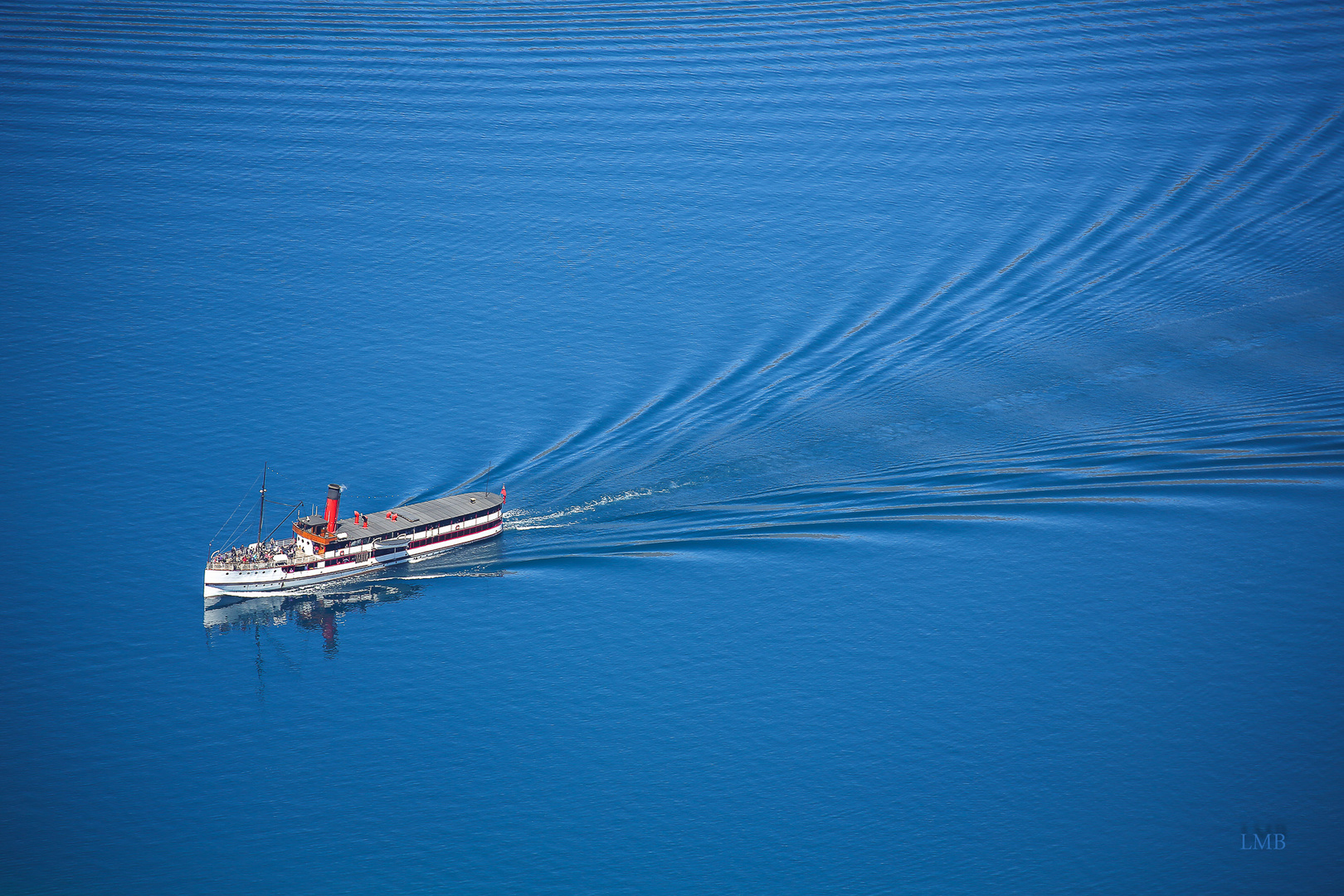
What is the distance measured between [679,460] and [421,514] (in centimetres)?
1302

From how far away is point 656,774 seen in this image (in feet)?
159

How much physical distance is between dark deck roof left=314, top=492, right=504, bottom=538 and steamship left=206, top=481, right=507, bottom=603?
39 mm

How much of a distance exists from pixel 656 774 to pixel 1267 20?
10234 cm

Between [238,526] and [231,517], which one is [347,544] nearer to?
[238,526]


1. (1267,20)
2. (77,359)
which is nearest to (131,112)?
(77,359)

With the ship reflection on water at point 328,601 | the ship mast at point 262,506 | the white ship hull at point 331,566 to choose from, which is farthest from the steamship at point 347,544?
the ship mast at point 262,506

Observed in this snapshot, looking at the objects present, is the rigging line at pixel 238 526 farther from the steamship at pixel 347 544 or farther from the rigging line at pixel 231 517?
the steamship at pixel 347 544

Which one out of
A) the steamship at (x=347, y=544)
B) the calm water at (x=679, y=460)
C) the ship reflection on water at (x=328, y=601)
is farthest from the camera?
the steamship at (x=347, y=544)

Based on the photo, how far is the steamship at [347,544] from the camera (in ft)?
187

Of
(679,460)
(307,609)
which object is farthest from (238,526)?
(679,460)

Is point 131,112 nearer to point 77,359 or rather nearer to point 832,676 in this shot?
point 77,359

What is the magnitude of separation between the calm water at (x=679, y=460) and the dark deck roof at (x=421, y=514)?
203cm

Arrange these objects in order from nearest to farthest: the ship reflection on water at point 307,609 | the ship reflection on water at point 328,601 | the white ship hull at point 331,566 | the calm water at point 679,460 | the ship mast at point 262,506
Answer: the calm water at point 679,460 → the ship reflection on water at point 307,609 → the ship reflection on water at point 328,601 → the white ship hull at point 331,566 → the ship mast at point 262,506

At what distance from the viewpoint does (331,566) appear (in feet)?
190
